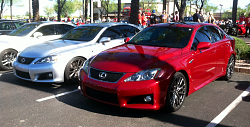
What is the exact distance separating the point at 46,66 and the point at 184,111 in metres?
3.16

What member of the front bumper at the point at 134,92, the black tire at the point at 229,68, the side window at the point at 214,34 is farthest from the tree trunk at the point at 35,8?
the front bumper at the point at 134,92

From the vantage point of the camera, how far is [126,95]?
12.5 feet

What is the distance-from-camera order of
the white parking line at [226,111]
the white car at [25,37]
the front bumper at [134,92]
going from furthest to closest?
the white car at [25,37] → the white parking line at [226,111] → the front bumper at [134,92]

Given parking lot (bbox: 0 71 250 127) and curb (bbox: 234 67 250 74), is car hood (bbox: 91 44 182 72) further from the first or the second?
curb (bbox: 234 67 250 74)

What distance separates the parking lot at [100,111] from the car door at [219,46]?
0.59 meters

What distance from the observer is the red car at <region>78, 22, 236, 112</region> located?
386 cm

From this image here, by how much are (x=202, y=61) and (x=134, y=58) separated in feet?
5.11

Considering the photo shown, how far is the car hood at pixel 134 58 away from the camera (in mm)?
4008

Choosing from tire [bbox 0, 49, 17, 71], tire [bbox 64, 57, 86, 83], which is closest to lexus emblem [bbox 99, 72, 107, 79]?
tire [bbox 64, 57, 86, 83]

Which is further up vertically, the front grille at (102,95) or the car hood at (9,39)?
the car hood at (9,39)

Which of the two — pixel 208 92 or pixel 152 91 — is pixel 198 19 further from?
pixel 152 91

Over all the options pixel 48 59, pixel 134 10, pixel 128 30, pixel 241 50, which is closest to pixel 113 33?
pixel 128 30

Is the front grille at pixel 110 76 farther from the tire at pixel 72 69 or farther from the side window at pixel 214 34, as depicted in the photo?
the side window at pixel 214 34

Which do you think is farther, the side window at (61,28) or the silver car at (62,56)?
the side window at (61,28)
